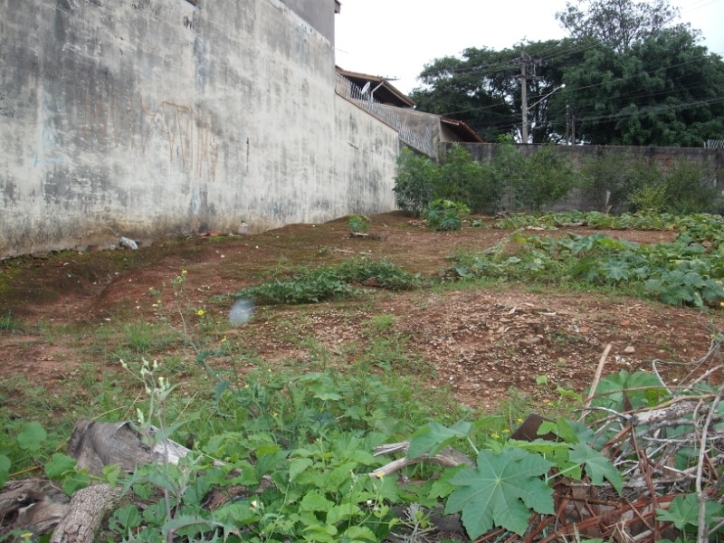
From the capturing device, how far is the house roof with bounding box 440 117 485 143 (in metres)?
20.1

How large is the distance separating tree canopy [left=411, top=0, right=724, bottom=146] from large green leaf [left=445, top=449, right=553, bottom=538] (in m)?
24.3

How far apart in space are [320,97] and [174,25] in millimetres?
4174

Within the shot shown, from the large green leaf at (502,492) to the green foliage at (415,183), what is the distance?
12.2 m

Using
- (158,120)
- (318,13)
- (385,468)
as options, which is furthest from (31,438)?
(318,13)

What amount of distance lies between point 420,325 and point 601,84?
22915 millimetres

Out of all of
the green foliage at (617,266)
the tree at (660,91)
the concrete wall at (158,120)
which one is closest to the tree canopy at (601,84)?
the tree at (660,91)

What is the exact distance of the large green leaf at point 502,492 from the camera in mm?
1463

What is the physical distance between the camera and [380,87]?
2231cm

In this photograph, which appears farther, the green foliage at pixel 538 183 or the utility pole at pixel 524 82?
the utility pole at pixel 524 82

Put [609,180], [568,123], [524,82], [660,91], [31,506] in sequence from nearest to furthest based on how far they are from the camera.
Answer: [31,506] → [609,180] → [660,91] → [568,123] → [524,82]

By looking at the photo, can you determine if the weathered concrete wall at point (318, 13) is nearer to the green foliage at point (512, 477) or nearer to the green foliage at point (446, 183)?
the green foliage at point (446, 183)

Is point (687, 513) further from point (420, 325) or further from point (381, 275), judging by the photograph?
point (381, 275)

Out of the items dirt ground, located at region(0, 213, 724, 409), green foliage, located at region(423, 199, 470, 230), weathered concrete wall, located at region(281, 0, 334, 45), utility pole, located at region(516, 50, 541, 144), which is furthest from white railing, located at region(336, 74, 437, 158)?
utility pole, located at region(516, 50, 541, 144)

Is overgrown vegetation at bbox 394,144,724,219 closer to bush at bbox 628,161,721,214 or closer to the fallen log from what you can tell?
bush at bbox 628,161,721,214
